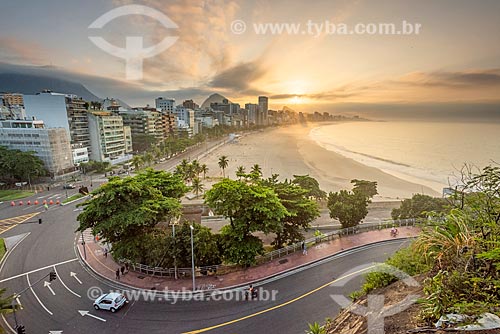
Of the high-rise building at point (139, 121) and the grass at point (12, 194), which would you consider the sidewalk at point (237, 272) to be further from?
the high-rise building at point (139, 121)

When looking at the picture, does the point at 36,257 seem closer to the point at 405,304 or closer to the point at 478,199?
the point at 405,304

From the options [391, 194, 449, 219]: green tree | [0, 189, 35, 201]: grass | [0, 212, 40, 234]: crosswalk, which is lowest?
[0, 212, 40, 234]: crosswalk

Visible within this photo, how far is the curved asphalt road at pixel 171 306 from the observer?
13664 millimetres

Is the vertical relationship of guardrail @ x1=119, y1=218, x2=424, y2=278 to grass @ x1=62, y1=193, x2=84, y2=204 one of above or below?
above

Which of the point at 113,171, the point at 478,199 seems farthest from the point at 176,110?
the point at 478,199

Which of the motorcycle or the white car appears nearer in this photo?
the white car

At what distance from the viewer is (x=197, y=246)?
1752cm

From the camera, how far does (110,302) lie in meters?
14.8

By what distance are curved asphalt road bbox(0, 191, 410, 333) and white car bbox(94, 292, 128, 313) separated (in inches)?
12.5

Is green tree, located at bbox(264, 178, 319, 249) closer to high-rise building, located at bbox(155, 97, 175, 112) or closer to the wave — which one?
the wave

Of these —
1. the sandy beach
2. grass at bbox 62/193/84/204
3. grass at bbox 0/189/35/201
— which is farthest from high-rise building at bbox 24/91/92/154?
the sandy beach

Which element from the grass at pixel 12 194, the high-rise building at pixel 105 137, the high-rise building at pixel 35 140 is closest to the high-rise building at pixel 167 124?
the high-rise building at pixel 105 137

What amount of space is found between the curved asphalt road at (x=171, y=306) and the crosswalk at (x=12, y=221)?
1039cm

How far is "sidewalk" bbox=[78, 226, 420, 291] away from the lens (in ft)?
56.0
